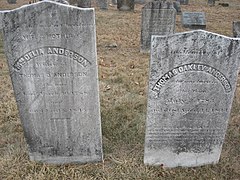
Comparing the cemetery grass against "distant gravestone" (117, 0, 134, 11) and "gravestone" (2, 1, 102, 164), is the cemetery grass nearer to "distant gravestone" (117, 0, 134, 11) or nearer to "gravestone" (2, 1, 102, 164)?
"gravestone" (2, 1, 102, 164)

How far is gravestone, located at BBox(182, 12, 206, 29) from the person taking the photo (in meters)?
10.9

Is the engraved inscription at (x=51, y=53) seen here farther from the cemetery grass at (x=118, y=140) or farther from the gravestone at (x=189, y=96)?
the cemetery grass at (x=118, y=140)

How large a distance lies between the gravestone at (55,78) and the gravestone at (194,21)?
8.85m

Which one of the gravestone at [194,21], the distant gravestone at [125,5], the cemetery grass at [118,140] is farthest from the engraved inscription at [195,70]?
the distant gravestone at [125,5]

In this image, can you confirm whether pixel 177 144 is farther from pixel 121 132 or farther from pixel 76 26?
pixel 76 26

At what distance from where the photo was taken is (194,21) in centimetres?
1094

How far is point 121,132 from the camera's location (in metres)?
3.98

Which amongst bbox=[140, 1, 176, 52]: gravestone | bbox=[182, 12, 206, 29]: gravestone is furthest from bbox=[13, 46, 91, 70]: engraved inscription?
bbox=[182, 12, 206, 29]: gravestone

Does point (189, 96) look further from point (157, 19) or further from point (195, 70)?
point (157, 19)

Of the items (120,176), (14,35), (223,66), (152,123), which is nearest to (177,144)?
(152,123)

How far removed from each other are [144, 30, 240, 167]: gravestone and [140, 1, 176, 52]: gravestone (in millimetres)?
4669

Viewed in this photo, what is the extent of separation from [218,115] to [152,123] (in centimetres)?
78

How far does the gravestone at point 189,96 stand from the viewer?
266 cm

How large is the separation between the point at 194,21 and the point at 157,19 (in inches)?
172
